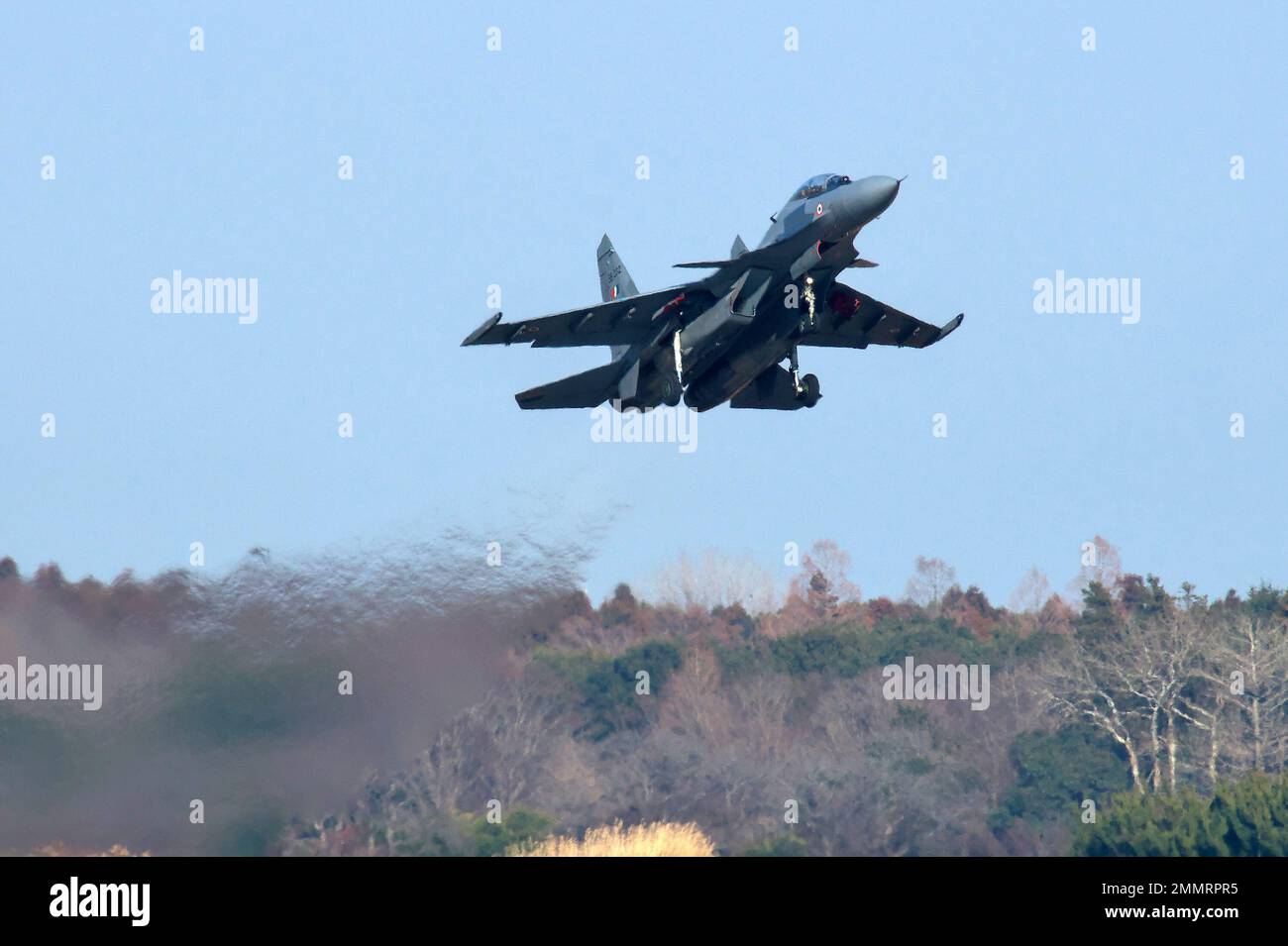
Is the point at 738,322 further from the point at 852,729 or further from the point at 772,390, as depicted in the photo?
the point at 852,729

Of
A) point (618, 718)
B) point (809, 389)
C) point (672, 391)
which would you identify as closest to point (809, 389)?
point (809, 389)

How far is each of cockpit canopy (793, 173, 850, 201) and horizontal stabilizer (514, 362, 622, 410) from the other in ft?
15.8

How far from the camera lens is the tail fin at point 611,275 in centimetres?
3747

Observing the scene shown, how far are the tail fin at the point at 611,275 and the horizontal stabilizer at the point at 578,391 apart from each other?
4420 millimetres

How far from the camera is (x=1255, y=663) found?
49.9 meters

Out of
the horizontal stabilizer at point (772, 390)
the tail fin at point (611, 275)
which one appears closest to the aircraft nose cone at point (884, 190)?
the horizontal stabilizer at point (772, 390)

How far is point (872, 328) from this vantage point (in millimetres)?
34625

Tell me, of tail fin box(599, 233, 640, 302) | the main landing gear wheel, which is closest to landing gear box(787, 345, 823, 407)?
the main landing gear wheel

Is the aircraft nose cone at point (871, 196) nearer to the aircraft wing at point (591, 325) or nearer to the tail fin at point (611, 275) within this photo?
the aircraft wing at point (591, 325)

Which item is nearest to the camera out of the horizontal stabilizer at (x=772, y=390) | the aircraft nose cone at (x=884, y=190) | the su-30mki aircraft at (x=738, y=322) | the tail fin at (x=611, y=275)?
the aircraft nose cone at (x=884, y=190)

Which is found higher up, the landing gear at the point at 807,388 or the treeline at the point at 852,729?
the landing gear at the point at 807,388

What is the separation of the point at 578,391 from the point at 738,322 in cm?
417

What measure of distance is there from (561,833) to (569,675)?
4.87 m
